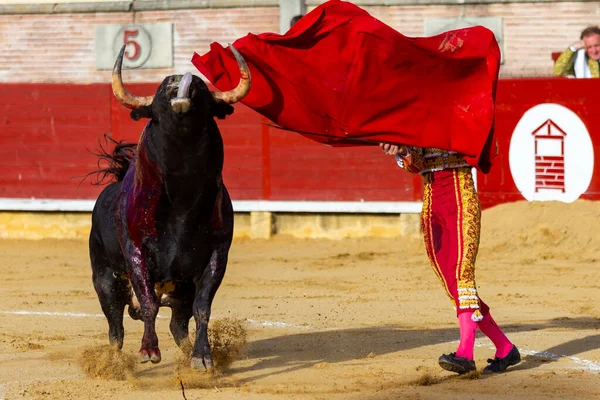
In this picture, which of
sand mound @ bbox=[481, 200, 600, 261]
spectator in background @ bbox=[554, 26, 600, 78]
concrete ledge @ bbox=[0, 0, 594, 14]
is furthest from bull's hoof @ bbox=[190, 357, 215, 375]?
concrete ledge @ bbox=[0, 0, 594, 14]

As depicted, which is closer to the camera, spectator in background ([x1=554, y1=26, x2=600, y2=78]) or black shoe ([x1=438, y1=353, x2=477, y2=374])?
black shoe ([x1=438, y1=353, x2=477, y2=374])

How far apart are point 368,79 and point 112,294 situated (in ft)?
5.64

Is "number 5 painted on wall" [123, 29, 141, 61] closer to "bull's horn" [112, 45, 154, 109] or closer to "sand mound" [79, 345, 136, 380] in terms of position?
"sand mound" [79, 345, 136, 380]

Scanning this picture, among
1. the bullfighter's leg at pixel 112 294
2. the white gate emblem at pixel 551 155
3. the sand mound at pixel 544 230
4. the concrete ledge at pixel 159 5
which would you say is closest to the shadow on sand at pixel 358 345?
the bullfighter's leg at pixel 112 294

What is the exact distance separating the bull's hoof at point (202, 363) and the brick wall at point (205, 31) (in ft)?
35.4

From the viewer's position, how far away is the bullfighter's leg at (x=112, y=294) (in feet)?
20.8

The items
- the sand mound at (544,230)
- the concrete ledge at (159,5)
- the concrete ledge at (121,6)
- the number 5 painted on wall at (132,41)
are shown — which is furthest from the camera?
the number 5 painted on wall at (132,41)

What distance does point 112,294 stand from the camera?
6332mm

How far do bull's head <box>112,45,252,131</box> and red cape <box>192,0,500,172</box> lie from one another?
1.00 ft

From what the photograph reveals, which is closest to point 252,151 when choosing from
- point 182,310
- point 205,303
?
point 182,310

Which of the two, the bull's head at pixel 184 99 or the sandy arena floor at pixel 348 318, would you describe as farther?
the sandy arena floor at pixel 348 318

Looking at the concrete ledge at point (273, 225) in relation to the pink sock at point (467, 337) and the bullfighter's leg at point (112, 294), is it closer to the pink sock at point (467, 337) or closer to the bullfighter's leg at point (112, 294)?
the bullfighter's leg at point (112, 294)

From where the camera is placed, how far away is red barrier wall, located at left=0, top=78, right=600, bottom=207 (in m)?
11.4

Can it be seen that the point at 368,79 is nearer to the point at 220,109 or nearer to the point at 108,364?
the point at 220,109
